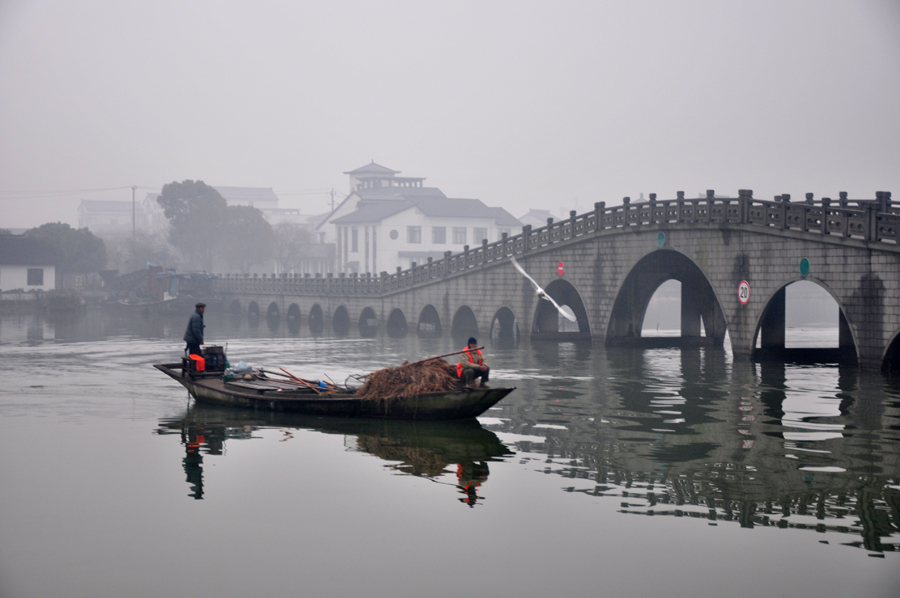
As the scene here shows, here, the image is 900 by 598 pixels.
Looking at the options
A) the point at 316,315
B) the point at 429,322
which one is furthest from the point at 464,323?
the point at 316,315

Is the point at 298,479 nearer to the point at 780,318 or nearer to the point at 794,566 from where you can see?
the point at 794,566

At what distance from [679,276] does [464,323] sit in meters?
13.1

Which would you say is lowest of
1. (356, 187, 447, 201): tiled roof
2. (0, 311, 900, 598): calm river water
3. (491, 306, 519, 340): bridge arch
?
(0, 311, 900, 598): calm river water

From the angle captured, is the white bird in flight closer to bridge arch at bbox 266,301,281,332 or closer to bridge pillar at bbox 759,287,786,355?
bridge pillar at bbox 759,287,786,355

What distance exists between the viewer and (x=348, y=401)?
17.5 meters

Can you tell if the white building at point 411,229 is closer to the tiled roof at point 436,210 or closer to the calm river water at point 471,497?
the tiled roof at point 436,210

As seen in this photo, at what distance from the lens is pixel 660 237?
103 ft

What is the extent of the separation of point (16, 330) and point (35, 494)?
37328 mm

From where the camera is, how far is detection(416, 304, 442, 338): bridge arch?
4628cm

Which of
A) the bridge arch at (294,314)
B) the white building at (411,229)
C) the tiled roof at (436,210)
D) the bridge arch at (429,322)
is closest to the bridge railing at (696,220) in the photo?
the bridge arch at (429,322)

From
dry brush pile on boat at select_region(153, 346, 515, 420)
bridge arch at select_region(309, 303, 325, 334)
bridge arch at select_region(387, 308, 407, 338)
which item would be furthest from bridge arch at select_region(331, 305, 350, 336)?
dry brush pile on boat at select_region(153, 346, 515, 420)

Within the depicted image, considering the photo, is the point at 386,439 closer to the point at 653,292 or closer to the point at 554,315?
the point at 653,292

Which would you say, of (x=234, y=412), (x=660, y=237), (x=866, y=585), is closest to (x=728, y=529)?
(x=866, y=585)

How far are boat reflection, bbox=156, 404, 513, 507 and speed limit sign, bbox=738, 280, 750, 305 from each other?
1290cm
